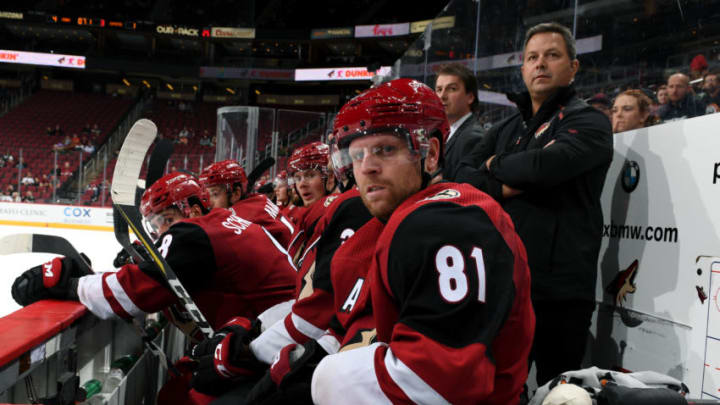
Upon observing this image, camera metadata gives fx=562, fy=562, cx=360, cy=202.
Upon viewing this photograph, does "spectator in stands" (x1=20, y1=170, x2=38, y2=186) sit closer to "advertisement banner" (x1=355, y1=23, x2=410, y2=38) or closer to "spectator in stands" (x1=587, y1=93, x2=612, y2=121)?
"advertisement banner" (x1=355, y1=23, x2=410, y2=38)

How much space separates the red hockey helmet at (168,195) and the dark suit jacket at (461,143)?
40.7 inches

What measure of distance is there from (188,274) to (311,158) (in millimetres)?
1038

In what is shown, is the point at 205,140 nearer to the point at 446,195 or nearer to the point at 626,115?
the point at 626,115

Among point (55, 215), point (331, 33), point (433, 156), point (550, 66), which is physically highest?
point (331, 33)

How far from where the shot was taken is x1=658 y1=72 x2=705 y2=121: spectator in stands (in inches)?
62.1

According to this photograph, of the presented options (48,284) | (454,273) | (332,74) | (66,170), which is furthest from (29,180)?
(454,273)

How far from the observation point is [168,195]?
225cm

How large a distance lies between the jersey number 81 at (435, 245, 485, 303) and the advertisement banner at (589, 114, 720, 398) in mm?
937

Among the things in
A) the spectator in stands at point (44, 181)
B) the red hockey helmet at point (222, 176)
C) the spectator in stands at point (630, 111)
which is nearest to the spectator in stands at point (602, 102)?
the spectator in stands at point (630, 111)

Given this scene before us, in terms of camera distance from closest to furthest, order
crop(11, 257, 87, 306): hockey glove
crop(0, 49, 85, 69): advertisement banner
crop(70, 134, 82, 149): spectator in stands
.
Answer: crop(11, 257, 87, 306): hockey glove < crop(70, 134, 82, 149): spectator in stands < crop(0, 49, 85, 69): advertisement banner

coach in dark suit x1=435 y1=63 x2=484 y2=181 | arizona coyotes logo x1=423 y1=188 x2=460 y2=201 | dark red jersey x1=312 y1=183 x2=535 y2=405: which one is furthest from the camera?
coach in dark suit x1=435 y1=63 x2=484 y2=181

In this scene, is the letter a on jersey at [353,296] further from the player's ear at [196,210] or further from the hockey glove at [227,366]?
the player's ear at [196,210]

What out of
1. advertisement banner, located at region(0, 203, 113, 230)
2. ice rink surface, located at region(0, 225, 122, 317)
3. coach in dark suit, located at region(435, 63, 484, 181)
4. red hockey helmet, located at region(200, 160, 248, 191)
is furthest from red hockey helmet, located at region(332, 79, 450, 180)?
advertisement banner, located at region(0, 203, 113, 230)

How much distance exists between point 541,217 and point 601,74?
875mm
